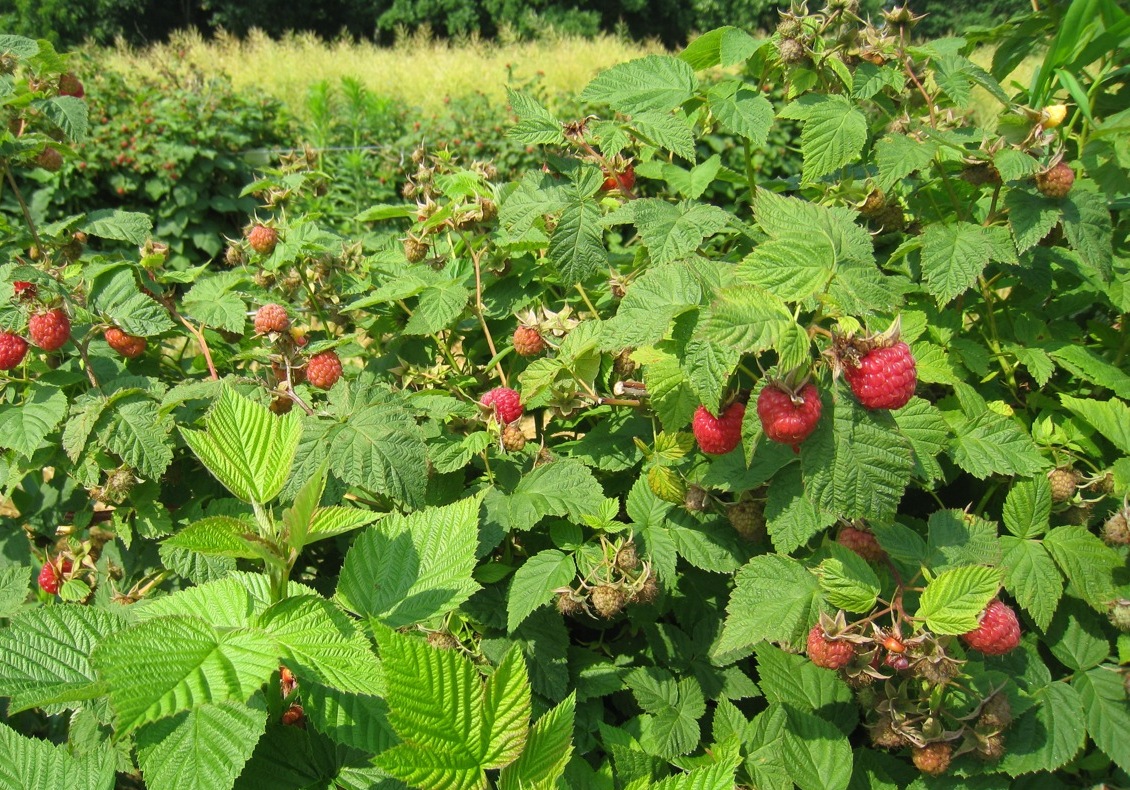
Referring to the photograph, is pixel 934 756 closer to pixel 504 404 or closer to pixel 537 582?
pixel 537 582

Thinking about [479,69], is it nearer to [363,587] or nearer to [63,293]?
[63,293]

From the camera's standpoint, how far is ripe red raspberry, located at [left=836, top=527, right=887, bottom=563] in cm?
115

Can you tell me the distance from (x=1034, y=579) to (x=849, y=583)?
40cm

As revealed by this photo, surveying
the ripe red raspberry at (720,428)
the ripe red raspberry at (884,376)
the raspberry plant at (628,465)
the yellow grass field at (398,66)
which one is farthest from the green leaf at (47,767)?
the yellow grass field at (398,66)

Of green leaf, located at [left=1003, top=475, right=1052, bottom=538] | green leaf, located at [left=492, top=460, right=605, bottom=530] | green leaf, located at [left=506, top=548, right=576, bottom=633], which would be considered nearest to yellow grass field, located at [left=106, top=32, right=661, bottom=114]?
green leaf, located at [left=492, top=460, right=605, bottom=530]

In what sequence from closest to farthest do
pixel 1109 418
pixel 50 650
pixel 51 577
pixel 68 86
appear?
1. pixel 50 650
2. pixel 1109 418
3. pixel 51 577
4. pixel 68 86

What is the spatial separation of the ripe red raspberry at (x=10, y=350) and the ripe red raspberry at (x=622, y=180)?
1129 millimetres

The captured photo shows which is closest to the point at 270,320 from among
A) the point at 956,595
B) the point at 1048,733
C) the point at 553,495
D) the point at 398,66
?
the point at 553,495

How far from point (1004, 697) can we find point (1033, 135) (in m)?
0.88

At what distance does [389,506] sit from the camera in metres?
1.37

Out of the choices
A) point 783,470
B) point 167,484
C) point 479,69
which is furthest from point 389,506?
point 479,69

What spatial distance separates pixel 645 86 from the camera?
4.72 ft

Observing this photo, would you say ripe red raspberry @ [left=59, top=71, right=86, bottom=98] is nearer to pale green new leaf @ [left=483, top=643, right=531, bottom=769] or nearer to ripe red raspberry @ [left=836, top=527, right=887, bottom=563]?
pale green new leaf @ [left=483, top=643, right=531, bottom=769]

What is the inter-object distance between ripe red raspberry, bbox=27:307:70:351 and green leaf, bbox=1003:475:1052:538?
165cm
